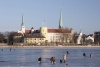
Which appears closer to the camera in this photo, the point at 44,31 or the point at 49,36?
the point at 44,31

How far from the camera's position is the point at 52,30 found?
7707 inches

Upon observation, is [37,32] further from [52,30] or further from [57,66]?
[57,66]

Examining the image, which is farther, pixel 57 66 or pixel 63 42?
pixel 63 42

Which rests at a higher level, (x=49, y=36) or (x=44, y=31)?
(x=44, y=31)

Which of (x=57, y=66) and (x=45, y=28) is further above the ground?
(x=45, y=28)

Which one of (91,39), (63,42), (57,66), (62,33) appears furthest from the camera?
(91,39)

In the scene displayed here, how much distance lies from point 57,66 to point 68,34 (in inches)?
5579

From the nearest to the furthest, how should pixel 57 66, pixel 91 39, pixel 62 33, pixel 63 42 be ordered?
pixel 57 66 < pixel 63 42 < pixel 62 33 < pixel 91 39

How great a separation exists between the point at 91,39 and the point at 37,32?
3490cm

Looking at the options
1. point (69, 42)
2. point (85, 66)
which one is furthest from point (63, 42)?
point (85, 66)

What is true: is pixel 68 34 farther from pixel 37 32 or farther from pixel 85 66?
pixel 85 66

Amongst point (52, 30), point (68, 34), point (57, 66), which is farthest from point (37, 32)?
point (57, 66)

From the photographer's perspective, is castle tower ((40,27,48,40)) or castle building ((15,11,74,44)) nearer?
castle building ((15,11,74,44))

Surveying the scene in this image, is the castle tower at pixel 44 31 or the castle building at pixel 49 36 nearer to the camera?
the castle building at pixel 49 36
